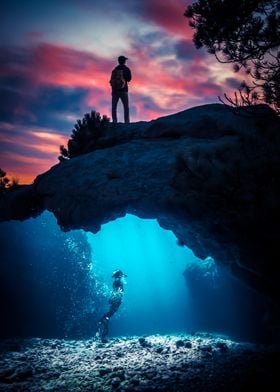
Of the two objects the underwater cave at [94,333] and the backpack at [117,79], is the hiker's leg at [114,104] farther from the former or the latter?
the underwater cave at [94,333]

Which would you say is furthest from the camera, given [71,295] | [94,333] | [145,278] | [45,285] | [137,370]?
[145,278]

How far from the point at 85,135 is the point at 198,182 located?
6741 millimetres

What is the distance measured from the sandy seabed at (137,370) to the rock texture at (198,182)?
10.9 feet

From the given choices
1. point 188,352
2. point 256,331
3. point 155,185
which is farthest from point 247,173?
point 256,331

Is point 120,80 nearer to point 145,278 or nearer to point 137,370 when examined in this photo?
point 137,370

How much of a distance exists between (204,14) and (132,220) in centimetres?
6336

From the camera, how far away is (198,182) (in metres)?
8.06

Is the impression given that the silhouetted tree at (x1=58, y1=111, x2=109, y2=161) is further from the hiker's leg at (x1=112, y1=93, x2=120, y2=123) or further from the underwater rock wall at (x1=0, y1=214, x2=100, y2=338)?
the underwater rock wall at (x1=0, y1=214, x2=100, y2=338)

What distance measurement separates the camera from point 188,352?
1073 cm

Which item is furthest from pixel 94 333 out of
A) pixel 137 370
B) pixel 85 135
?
pixel 85 135

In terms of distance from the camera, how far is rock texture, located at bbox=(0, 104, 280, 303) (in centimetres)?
801

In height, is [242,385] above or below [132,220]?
below

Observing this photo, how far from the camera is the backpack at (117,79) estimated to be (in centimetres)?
1112

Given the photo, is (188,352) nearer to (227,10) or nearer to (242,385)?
(242,385)
